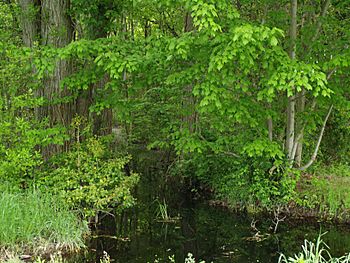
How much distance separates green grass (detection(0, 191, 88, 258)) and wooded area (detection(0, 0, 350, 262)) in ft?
1.01

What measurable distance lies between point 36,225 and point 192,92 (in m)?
3.60

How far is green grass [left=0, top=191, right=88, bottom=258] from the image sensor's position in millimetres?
7117

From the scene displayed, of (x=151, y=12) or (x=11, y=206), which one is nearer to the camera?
(x=11, y=206)

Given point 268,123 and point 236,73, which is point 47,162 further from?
point 268,123

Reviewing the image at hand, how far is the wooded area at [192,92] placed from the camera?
7887mm

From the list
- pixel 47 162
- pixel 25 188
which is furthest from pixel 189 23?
pixel 25 188

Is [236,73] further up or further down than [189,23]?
further down

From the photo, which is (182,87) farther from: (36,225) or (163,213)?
(36,225)

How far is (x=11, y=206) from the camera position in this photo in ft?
24.2

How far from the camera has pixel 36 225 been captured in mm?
7516

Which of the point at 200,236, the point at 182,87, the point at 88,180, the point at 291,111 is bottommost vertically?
the point at 200,236

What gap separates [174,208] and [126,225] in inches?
75.9

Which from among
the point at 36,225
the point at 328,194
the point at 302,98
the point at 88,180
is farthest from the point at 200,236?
the point at 302,98

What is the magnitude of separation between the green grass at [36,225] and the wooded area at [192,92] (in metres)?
0.31
